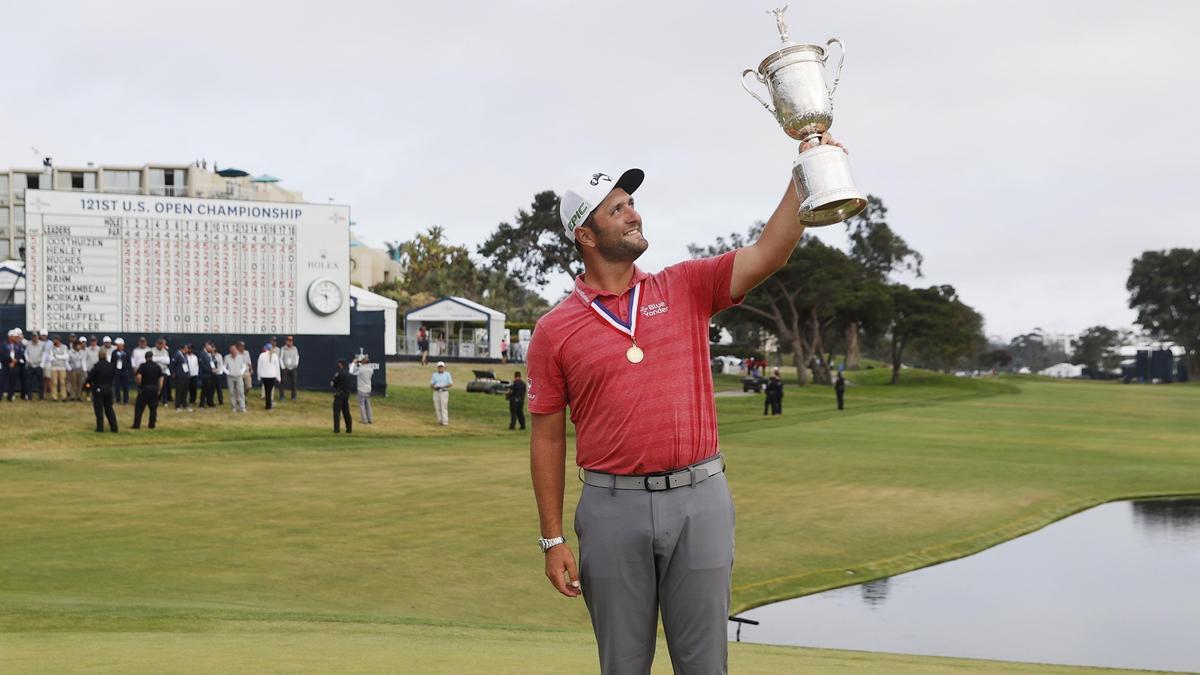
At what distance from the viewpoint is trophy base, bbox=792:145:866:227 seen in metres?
3.85

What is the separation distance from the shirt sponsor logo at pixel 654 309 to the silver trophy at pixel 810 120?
637mm

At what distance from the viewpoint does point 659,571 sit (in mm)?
4332

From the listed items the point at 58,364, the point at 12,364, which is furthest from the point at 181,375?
the point at 12,364

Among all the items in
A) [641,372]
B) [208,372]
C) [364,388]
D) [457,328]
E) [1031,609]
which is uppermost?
[457,328]

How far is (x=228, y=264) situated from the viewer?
120 ft

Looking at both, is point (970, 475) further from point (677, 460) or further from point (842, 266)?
point (842, 266)

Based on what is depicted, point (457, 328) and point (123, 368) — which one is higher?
point (457, 328)

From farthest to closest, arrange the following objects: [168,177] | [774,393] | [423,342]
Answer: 1. [168,177]
2. [423,342]
3. [774,393]

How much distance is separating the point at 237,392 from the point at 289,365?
305 centimetres

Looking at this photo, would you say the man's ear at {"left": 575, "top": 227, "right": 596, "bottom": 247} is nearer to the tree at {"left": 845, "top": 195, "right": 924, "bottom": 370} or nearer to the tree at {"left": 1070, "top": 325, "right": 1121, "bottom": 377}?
the tree at {"left": 845, "top": 195, "right": 924, "bottom": 370}

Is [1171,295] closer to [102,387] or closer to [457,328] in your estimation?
[457,328]

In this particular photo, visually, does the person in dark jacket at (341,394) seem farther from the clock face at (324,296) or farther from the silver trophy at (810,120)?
the silver trophy at (810,120)

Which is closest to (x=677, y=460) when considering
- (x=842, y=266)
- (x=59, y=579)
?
(x=59, y=579)

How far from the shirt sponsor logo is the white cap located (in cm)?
41
